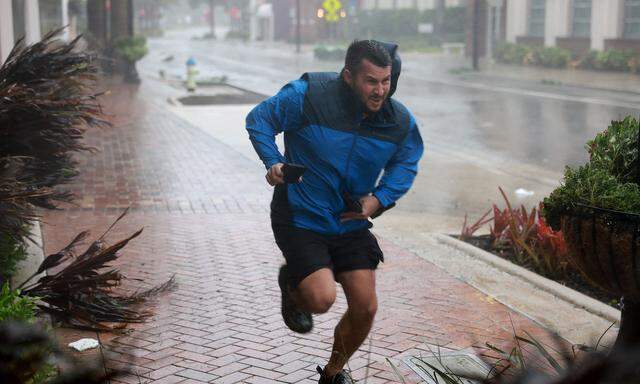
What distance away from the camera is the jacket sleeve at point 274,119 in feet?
15.0

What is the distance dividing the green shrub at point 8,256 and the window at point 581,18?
114 feet

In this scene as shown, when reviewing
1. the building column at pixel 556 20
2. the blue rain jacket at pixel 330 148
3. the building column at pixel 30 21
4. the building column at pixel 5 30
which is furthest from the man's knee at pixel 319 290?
the building column at pixel 556 20

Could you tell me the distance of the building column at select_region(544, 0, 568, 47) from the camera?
128 ft

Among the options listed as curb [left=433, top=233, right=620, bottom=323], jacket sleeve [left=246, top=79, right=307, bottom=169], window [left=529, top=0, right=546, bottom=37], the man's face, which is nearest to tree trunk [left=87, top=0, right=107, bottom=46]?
window [left=529, top=0, right=546, bottom=37]

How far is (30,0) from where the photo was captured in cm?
1620

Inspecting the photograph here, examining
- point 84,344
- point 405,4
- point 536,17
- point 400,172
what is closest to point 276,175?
point 400,172

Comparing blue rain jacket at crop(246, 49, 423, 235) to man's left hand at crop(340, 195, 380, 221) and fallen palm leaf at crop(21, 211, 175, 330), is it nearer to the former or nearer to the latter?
man's left hand at crop(340, 195, 380, 221)

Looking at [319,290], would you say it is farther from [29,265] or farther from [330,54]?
[330,54]

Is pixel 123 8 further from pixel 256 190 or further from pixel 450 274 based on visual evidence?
pixel 450 274

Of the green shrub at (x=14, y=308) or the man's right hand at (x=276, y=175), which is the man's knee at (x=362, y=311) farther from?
the green shrub at (x=14, y=308)

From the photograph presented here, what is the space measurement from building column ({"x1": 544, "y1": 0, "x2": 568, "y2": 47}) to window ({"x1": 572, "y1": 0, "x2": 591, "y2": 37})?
247mm

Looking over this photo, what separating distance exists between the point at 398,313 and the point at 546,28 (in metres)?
35.8

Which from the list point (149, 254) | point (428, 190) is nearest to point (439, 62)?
point (428, 190)

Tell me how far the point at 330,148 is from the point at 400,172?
39 cm
